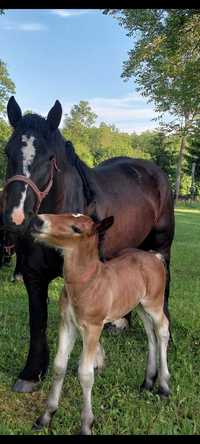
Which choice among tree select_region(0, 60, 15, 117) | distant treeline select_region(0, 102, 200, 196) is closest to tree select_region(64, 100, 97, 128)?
distant treeline select_region(0, 102, 200, 196)

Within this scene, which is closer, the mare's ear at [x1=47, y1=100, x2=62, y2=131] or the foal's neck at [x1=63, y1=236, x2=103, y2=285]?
the foal's neck at [x1=63, y1=236, x2=103, y2=285]

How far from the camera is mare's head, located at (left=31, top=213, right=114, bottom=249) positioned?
3029 mm

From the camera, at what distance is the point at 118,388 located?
13.6 feet

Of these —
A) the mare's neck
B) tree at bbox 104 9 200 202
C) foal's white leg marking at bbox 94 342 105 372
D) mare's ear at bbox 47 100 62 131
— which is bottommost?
foal's white leg marking at bbox 94 342 105 372

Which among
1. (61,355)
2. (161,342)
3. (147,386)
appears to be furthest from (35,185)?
(147,386)

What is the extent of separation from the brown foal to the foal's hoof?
2.02 feet

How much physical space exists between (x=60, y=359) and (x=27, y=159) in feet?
4.49

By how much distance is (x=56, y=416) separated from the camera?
12.0 feet

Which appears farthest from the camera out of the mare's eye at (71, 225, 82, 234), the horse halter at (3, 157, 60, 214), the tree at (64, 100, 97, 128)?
the tree at (64, 100, 97, 128)

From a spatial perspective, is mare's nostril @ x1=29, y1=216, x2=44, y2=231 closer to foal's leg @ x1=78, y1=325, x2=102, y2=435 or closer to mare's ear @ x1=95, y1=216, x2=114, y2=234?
mare's ear @ x1=95, y1=216, x2=114, y2=234

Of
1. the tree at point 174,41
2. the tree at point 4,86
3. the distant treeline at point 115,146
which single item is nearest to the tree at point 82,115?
the distant treeline at point 115,146

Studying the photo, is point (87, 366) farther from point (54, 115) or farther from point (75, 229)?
point (54, 115)

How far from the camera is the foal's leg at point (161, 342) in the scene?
4016mm

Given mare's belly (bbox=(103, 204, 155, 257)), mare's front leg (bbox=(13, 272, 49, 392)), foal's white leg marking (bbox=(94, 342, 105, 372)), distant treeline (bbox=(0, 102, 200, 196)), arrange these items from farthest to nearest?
distant treeline (bbox=(0, 102, 200, 196)) < mare's belly (bbox=(103, 204, 155, 257)) < foal's white leg marking (bbox=(94, 342, 105, 372)) < mare's front leg (bbox=(13, 272, 49, 392))
